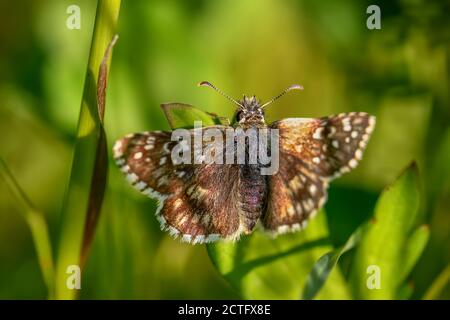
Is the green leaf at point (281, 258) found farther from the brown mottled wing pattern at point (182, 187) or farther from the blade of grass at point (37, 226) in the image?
the blade of grass at point (37, 226)

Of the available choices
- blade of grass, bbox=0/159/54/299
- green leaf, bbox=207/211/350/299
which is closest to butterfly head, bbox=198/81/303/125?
green leaf, bbox=207/211/350/299

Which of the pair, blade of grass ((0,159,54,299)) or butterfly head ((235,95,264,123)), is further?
butterfly head ((235,95,264,123))

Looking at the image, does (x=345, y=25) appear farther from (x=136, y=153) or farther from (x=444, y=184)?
(x=136, y=153)

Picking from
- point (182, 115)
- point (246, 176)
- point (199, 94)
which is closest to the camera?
point (182, 115)

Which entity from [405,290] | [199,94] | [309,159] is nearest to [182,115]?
[309,159]

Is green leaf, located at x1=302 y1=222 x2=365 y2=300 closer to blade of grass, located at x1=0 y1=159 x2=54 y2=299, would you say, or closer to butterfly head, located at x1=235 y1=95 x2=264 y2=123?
butterfly head, located at x1=235 y1=95 x2=264 y2=123

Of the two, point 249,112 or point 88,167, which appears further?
point 249,112

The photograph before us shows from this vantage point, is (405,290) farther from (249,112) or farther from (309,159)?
(249,112)
